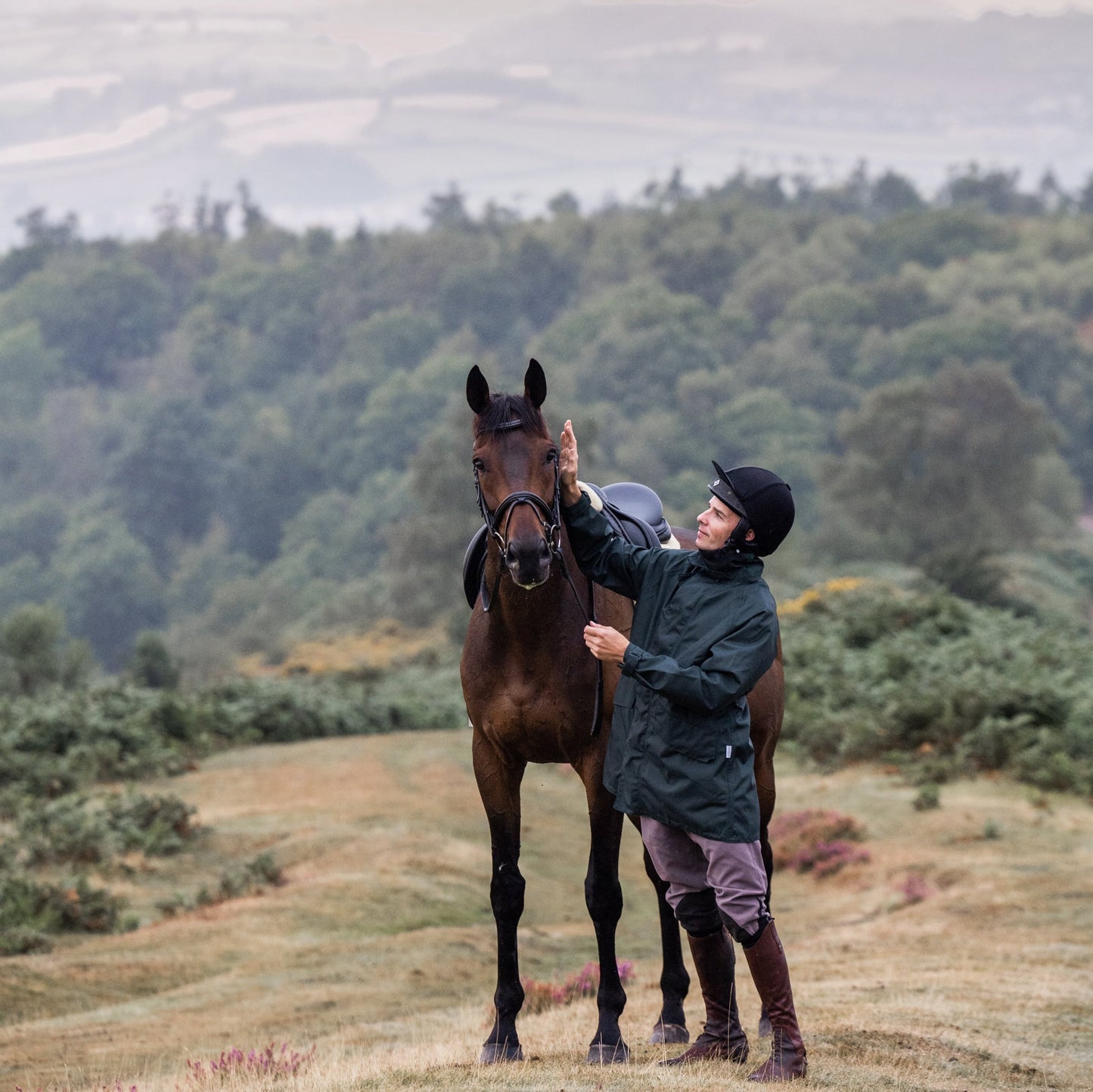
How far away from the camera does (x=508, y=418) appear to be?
5.95 m

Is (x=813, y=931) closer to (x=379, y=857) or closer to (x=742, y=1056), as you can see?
(x=379, y=857)

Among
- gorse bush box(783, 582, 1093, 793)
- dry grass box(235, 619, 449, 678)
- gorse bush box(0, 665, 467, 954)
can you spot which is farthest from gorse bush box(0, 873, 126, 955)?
dry grass box(235, 619, 449, 678)

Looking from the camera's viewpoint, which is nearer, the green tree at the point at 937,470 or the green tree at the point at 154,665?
the green tree at the point at 154,665

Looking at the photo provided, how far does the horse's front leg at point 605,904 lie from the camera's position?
612 centimetres

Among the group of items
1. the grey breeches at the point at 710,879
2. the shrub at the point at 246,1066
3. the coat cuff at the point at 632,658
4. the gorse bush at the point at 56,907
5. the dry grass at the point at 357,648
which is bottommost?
the dry grass at the point at 357,648

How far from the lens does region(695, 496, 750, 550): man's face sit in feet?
17.8

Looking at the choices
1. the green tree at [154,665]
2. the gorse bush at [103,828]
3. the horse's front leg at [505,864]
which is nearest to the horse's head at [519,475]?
the horse's front leg at [505,864]

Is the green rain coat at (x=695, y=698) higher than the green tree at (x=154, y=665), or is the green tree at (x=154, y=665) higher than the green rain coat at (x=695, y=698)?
the green rain coat at (x=695, y=698)

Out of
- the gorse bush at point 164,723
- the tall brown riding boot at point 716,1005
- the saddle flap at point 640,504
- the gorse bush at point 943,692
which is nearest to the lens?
the tall brown riding boot at point 716,1005

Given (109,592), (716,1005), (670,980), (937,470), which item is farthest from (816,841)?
(109,592)

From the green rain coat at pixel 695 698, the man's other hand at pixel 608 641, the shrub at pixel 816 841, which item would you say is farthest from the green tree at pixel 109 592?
the man's other hand at pixel 608 641

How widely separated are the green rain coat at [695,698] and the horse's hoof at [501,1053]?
137 centimetres

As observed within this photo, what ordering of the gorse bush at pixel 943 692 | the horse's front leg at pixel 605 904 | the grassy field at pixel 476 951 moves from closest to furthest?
the horse's front leg at pixel 605 904
the grassy field at pixel 476 951
the gorse bush at pixel 943 692

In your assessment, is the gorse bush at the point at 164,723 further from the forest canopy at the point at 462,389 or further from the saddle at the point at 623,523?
the forest canopy at the point at 462,389
